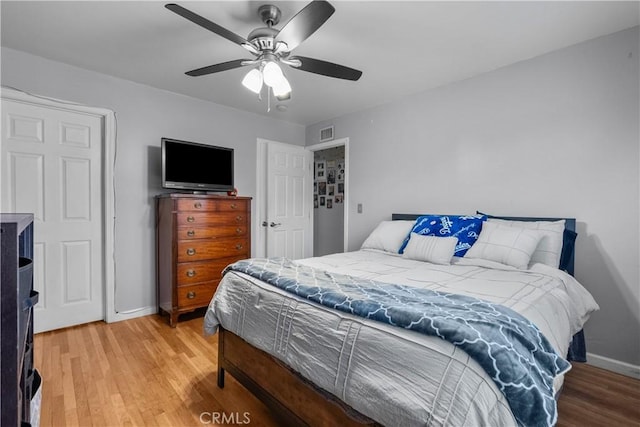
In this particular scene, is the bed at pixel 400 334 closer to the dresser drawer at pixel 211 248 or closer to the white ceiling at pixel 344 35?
the dresser drawer at pixel 211 248

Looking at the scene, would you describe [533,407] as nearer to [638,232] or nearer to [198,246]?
[638,232]

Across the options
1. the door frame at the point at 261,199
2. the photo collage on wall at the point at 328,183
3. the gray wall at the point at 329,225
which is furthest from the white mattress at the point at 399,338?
the photo collage on wall at the point at 328,183

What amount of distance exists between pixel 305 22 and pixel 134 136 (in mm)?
2348

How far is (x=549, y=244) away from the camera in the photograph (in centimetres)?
210

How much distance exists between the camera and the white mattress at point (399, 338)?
86cm

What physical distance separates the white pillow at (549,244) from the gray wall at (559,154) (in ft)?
0.92

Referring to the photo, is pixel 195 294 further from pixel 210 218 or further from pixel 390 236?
pixel 390 236

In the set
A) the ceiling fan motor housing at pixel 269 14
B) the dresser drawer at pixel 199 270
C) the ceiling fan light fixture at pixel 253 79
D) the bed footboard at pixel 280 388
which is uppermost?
the ceiling fan motor housing at pixel 269 14

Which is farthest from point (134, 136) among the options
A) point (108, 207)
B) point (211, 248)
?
point (211, 248)

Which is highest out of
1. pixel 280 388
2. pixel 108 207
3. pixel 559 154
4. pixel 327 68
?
pixel 327 68

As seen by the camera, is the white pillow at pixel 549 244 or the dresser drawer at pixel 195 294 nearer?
the white pillow at pixel 549 244

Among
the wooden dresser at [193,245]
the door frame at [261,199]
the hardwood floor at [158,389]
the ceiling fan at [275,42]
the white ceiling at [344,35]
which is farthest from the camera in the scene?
the door frame at [261,199]

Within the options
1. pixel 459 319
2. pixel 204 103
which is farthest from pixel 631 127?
pixel 204 103

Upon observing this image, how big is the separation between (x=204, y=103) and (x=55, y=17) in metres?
1.54
